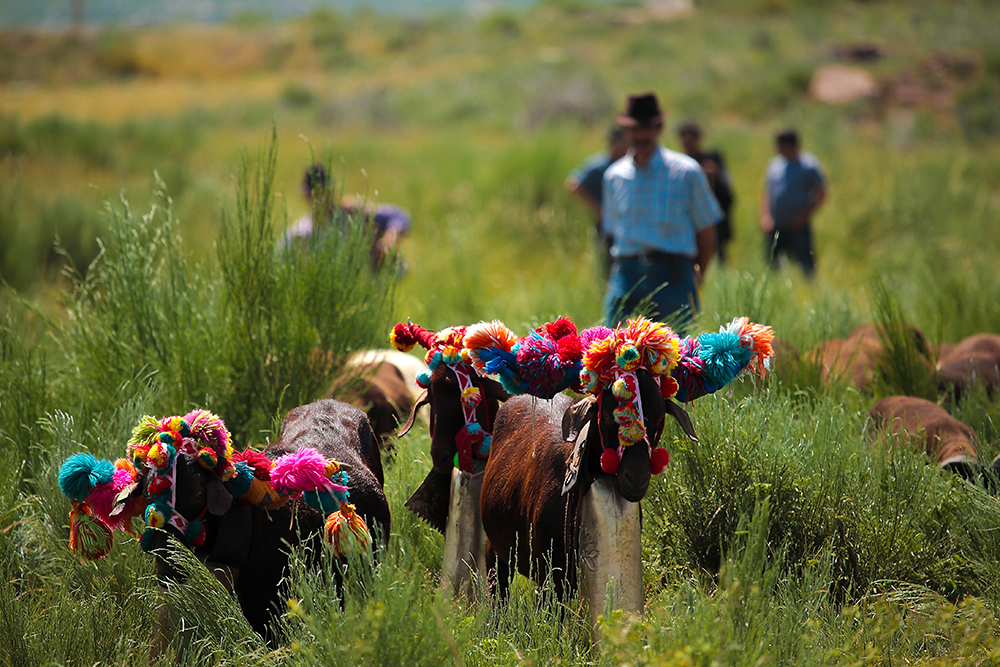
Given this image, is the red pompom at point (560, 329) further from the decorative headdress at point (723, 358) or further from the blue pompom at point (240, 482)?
the blue pompom at point (240, 482)

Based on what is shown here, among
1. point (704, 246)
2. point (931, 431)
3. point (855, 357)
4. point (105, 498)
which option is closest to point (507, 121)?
point (704, 246)

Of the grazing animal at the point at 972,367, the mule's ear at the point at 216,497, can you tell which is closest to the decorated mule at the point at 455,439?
the mule's ear at the point at 216,497

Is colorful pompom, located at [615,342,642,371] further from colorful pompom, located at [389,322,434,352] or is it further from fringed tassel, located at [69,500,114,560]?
fringed tassel, located at [69,500,114,560]

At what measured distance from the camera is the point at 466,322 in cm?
870

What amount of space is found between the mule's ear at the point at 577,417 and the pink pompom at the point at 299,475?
916 millimetres

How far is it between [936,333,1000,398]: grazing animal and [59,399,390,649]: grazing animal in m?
4.04

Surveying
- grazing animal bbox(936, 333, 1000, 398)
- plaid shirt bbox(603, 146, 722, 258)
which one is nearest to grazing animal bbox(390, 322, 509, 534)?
plaid shirt bbox(603, 146, 722, 258)

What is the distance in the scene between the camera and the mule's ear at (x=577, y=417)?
3.12 m

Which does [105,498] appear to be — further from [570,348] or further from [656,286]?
[656,286]

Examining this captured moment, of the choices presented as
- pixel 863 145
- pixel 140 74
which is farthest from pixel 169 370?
pixel 140 74

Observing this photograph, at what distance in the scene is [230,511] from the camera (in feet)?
10.3

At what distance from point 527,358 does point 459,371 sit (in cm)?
51

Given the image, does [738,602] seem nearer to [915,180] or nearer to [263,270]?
[263,270]

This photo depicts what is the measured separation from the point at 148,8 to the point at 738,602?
199 meters
